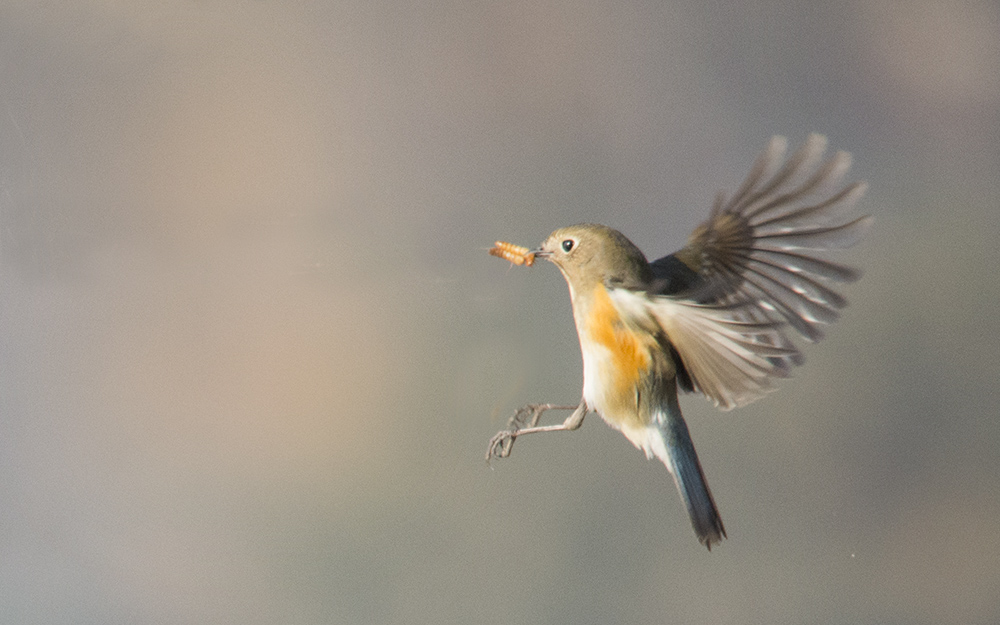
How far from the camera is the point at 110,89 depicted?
89 cm

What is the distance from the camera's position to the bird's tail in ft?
2.45

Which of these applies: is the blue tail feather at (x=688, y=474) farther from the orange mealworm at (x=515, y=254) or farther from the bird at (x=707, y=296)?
the orange mealworm at (x=515, y=254)

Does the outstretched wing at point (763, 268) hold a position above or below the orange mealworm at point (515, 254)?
below

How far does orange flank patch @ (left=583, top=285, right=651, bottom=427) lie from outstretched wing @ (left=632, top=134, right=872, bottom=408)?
0.03m

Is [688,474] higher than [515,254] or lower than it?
lower

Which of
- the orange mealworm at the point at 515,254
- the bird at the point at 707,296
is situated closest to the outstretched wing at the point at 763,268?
the bird at the point at 707,296

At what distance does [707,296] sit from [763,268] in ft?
0.27

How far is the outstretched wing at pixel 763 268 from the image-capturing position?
0.69 m

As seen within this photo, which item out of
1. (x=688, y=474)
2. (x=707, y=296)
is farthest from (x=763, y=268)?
(x=688, y=474)

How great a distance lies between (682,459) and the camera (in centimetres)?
77

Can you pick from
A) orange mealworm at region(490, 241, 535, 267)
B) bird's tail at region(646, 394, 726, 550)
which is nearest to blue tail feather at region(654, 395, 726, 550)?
bird's tail at region(646, 394, 726, 550)

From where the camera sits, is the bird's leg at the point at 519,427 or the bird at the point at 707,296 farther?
the bird's leg at the point at 519,427

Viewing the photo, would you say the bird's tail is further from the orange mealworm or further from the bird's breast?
the orange mealworm

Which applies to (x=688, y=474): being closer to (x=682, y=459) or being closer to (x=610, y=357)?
(x=682, y=459)
